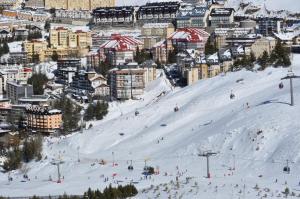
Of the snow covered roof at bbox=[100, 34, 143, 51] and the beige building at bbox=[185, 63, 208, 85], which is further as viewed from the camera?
the snow covered roof at bbox=[100, 34, 143, 51]

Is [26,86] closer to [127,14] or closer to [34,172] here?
[34,172]

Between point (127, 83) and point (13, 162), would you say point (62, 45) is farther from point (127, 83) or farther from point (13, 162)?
point (13, 162)

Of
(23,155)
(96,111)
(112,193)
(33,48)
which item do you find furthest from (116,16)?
(112,193)

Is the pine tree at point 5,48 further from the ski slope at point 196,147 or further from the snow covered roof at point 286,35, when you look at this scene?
the ski slope at point 196,147

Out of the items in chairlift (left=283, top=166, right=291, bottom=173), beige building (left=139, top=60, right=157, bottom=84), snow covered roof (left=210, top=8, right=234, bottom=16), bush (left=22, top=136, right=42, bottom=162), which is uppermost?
snow covered roof (left=210, top=8, right=234, bottom=16)

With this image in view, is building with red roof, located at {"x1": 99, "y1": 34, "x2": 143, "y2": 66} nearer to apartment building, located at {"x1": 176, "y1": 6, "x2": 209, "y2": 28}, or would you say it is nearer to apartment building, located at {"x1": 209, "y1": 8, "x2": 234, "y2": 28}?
apartment building, located at {"x1": 176, "y1": 6, "x2": 209, "y2": 28}

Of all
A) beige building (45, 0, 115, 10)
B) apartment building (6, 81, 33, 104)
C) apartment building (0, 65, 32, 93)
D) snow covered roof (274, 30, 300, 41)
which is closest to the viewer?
apartment building (6, 81, 33, 104)

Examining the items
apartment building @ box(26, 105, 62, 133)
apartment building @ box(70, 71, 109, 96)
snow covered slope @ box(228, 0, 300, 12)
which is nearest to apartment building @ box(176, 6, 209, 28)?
snow covered slope @ box(228, 0, 300, 12)
